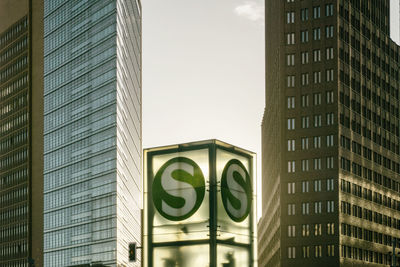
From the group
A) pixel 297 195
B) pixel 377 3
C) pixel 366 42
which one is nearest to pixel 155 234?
pixel 297 195

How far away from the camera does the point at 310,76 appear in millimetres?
162375

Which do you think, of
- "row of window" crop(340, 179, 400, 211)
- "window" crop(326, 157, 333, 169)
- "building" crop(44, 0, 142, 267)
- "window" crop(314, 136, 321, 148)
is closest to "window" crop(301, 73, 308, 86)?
"window" crop(314, 136, 321, 148)

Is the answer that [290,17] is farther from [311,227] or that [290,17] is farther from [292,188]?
[311,227]

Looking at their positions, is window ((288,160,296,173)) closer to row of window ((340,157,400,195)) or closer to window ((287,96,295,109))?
row of window ((340,157,400,195))

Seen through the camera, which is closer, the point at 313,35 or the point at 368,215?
the point at 313,35

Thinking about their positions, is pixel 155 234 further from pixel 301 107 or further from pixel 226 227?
pixel 301 107

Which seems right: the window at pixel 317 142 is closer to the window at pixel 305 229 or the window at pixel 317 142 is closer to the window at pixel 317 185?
the window at pixel 317 185

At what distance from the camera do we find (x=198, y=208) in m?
13.7

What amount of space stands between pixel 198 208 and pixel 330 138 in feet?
485

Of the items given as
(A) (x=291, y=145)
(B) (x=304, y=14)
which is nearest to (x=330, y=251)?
(A) (x=291, y=145)

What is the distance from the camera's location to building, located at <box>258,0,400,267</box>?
155750 mm

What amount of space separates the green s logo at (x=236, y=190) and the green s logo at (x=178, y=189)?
463 mm

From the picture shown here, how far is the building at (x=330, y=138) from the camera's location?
511 ft

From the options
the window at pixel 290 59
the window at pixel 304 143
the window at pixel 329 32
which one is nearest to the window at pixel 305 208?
the window at pixel 304 143
